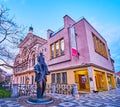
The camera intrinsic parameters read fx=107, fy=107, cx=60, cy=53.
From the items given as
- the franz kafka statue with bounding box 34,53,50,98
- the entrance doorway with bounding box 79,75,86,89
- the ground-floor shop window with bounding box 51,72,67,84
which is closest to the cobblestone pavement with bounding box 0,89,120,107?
the franz kafka statue with bounding box 34,53,50,98

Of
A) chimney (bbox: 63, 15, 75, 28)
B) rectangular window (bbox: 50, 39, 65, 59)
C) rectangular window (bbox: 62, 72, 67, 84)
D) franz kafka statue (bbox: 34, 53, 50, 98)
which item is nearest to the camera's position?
franz kafka statue (bbox: 34, 53, 50, 98)

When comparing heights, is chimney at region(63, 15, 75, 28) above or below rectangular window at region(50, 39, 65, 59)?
above

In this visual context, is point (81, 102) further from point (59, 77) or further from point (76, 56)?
point (59, 77)

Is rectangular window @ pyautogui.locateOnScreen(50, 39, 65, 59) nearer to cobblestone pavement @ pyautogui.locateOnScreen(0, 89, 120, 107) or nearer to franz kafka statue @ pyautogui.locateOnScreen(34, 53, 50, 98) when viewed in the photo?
franz kafka statue @ pyautogui.locateOnScreen(34, 53, 50, 98)

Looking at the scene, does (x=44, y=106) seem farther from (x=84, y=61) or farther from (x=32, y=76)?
(x=32, y=76)

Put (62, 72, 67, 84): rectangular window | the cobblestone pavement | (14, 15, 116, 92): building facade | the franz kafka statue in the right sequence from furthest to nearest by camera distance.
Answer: (62, 72, 67, 84): rectangular window, (14, 15, 116, 92): building facade, the franz kafka statue, the cobblestone pavement

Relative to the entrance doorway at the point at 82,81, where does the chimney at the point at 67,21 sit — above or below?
above

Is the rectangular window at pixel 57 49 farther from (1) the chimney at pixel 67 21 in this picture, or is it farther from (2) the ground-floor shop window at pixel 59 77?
(2) the ground-floor shop window at pixel 59 77

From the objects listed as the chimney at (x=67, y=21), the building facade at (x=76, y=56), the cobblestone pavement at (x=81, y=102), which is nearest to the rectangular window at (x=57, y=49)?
the building facade at (x=76, y=56)

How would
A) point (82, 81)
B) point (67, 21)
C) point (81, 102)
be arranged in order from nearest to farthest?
point (81, 102) → point (67, 21) → point (82, 81)

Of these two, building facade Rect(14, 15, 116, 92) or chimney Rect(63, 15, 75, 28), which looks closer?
building facade Rect(14, 15, 116, 92)

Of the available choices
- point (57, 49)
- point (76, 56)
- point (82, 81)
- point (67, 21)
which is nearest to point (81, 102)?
point (76, 56)

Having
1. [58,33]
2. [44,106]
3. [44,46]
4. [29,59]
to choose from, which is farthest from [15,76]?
[44,106]

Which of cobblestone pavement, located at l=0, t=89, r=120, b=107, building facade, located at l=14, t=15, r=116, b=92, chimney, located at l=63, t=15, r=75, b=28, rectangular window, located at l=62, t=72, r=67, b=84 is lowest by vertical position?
cobblestone pavement, located at l=0, t=89, r=120, b=107
